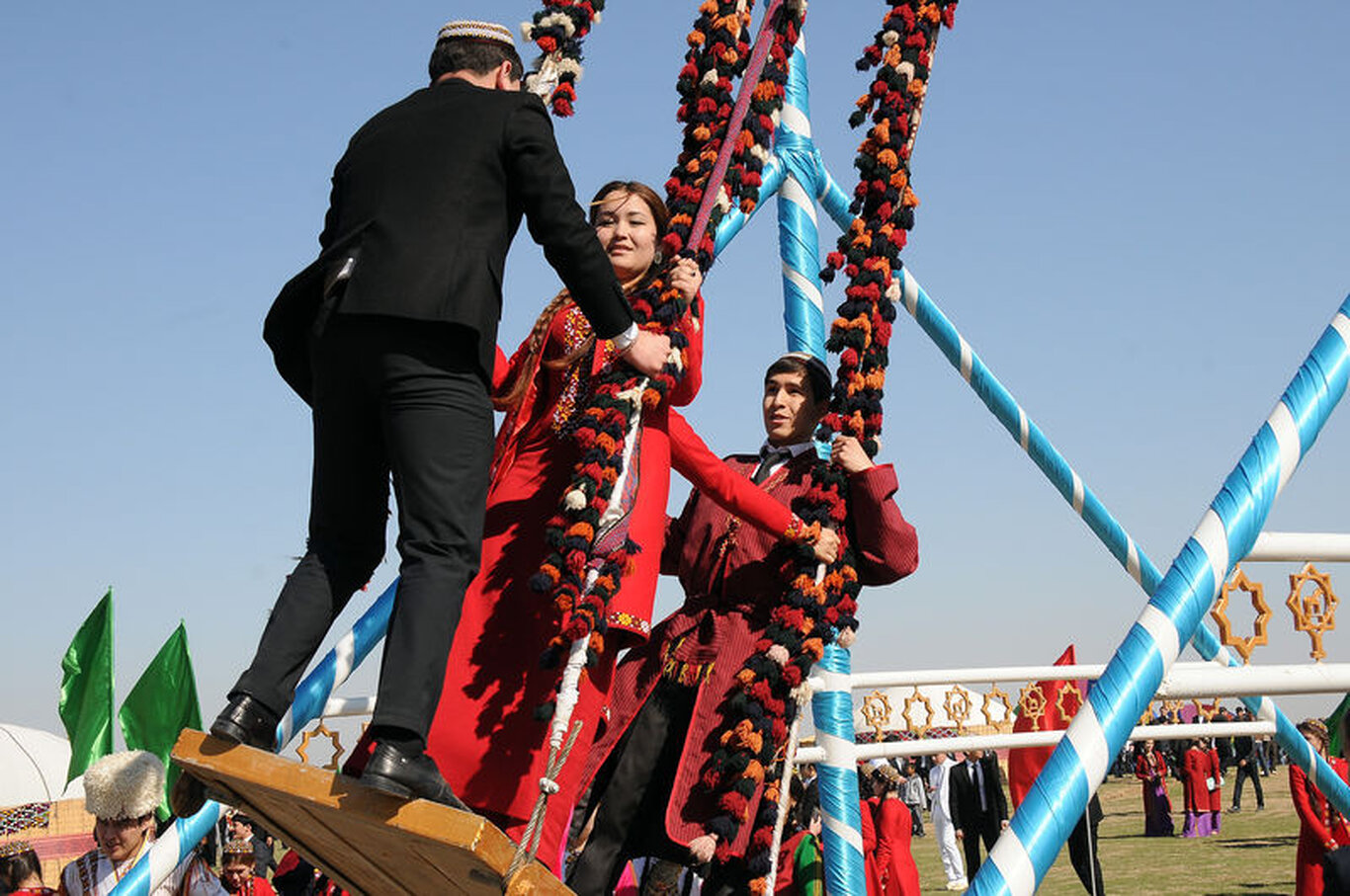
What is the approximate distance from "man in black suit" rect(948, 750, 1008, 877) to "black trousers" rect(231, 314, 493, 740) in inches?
670

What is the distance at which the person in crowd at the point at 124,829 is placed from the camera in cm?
473

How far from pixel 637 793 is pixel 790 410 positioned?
161 centimetres

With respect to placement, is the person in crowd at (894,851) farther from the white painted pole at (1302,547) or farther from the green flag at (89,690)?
the white painted pole at (1302,547)

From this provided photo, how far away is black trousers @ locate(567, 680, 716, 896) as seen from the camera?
4.71 meters

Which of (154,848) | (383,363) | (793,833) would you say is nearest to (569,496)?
(383,363)

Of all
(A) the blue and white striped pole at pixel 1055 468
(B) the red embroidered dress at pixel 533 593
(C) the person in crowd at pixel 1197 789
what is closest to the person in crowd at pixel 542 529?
(B) the red embroidered dress at pixel 533 593

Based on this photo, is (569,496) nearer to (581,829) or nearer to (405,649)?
(405,649)

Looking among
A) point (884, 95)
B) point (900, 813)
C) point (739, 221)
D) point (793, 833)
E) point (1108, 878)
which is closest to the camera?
point (884, 95)

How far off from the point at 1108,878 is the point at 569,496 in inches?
646

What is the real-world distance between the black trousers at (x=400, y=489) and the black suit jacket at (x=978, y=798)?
55.6 feet

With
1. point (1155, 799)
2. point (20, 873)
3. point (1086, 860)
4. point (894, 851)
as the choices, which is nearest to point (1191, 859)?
point (1155, 799)

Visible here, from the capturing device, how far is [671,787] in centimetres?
482

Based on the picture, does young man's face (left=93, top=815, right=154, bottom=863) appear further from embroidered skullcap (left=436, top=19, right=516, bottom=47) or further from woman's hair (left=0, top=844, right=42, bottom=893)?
woman's hair (left=0, top=844, right=42, bottom=893)

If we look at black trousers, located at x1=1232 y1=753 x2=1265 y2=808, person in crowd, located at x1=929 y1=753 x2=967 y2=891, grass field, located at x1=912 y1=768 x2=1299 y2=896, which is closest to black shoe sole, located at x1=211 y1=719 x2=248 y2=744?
grass field, located at x1=912 y1=768 x2=1299 y2=896
